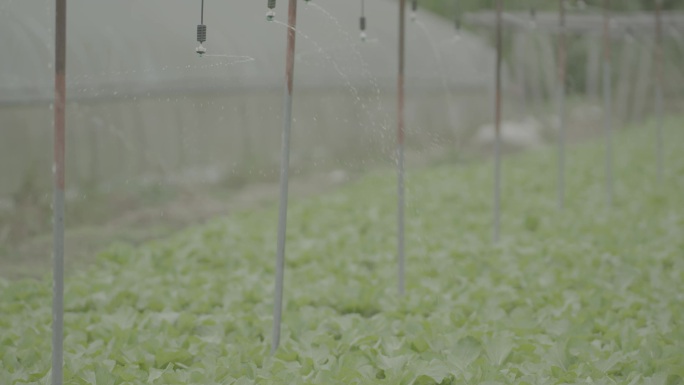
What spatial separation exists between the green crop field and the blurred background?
84 cm

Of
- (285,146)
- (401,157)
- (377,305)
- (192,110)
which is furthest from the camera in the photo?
(192,110)

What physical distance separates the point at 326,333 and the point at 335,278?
1.70 m

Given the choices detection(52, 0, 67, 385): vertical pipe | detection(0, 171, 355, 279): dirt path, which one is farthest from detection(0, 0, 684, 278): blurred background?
detection(52, 0, 67, 385): vertical pipe

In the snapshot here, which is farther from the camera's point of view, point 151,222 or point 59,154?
point 151,222

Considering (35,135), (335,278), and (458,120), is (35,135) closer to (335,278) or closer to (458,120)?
(335,278)

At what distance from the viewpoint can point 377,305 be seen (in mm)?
5398

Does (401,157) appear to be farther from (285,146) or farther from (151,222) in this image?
(151,222)

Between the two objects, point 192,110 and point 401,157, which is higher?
point 192,110

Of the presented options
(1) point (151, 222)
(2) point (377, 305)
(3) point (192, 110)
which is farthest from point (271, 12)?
(3) point (192, 110)

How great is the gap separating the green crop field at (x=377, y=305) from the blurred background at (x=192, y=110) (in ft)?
2.77

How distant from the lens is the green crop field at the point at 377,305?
401 cm

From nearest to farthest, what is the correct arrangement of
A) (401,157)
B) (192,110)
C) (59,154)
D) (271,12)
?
(59,154)
(271,12)
(401,157)
(192,110)

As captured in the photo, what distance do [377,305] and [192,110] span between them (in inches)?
199

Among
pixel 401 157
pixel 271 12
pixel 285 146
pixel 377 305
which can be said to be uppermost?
pixel 271 12
